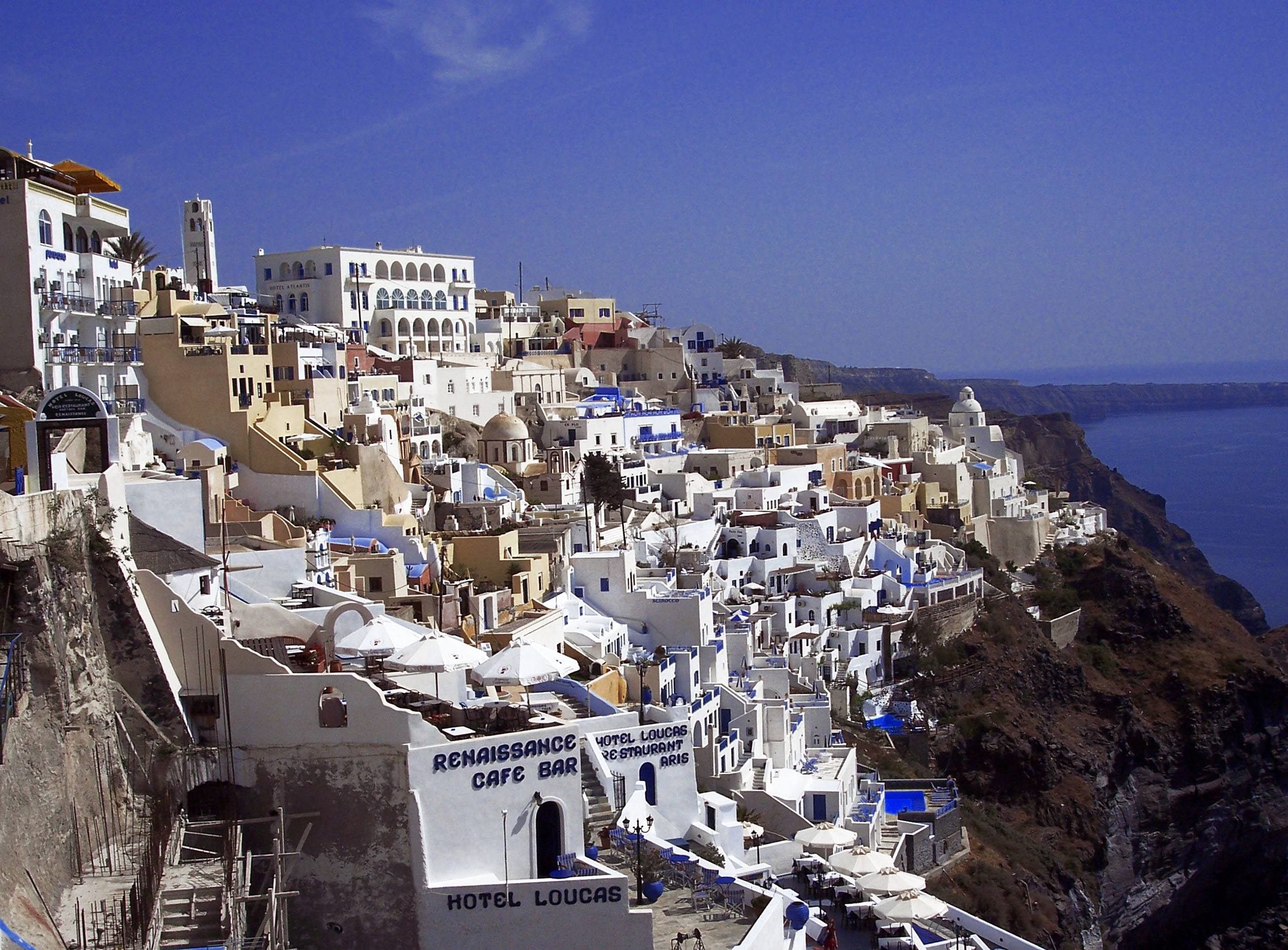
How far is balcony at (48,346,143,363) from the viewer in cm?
2691

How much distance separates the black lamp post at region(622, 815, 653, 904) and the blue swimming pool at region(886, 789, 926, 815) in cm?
1201

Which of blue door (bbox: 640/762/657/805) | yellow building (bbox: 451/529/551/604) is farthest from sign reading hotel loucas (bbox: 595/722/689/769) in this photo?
yellow building (bbox: 451/529/551/604)

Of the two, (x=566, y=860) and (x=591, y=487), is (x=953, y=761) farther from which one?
(x=566, y=860)

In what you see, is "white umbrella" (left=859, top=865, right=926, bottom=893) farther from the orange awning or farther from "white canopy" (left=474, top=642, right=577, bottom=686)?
the orange awning

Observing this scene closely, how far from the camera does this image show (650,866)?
1584 cm

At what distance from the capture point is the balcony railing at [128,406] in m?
27.5

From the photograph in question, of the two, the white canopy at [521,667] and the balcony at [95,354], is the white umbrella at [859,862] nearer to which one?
the white canopy at [521,667]

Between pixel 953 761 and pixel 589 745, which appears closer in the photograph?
pixel 589 745

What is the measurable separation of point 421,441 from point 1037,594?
2084cm

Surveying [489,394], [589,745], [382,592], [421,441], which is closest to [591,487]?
[421,441]

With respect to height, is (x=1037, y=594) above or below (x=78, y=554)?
below

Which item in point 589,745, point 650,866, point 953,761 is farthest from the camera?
point 953,761

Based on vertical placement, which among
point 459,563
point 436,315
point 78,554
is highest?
point 436,315

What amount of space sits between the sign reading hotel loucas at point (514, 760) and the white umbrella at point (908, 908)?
17.6ft
